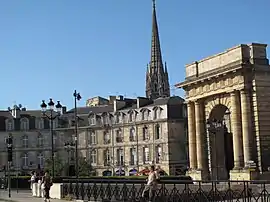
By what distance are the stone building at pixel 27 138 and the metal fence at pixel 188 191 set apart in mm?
64932

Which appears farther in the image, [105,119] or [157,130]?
[105,119]

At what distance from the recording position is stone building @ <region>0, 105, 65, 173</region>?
90.7m

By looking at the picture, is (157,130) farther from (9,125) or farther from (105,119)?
(9,125)

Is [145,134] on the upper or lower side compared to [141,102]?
lower

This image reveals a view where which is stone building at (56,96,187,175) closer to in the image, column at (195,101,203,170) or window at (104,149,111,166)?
window at (104,149,111,166)

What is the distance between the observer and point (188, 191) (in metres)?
21.8

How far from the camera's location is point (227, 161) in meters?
43.7

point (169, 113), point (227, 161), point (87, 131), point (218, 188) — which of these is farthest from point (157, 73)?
point (218, 188)

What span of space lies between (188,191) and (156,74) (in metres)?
111

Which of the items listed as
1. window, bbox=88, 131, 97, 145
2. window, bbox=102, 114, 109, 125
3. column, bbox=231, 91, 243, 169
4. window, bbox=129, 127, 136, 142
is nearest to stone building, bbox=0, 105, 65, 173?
window, bbox=88, 131, 97, 145

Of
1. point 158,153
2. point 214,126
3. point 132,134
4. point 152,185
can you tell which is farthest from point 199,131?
point 132,134

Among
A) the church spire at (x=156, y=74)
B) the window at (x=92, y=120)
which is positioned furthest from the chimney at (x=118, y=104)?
the church spire at (x=156, y=74)

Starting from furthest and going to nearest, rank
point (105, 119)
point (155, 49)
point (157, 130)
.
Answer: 1. point (155, 49)
2. point (105, 119)
3. point (157, 130)

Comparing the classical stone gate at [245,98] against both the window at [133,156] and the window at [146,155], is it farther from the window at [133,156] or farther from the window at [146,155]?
the window at [133,156]
